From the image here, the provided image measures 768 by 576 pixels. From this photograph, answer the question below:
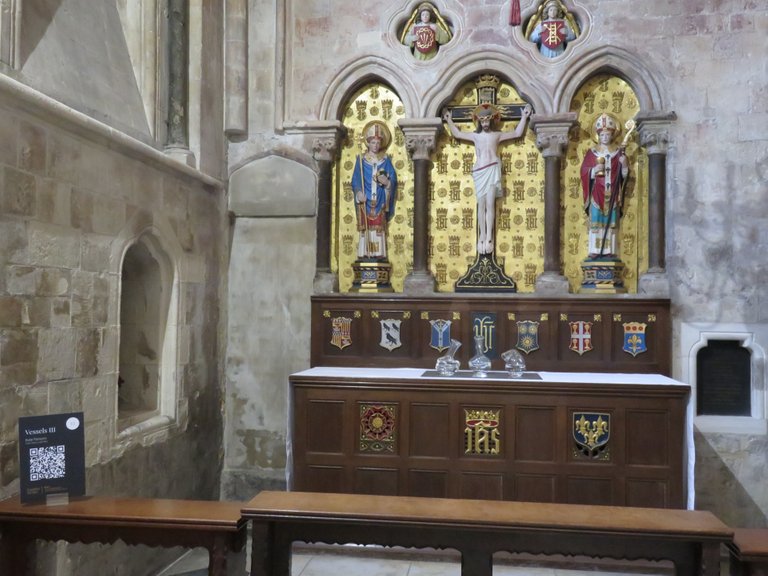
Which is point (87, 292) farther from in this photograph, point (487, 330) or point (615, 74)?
point (615, 74)

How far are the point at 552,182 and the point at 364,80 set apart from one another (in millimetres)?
1900

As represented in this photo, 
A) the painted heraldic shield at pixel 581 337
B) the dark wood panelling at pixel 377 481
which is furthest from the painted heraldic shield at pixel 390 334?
the painted heraldic shield at pixel 581 337

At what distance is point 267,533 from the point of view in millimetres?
3172

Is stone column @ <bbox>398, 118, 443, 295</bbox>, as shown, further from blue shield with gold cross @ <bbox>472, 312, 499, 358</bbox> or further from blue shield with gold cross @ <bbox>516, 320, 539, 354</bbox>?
blue shield with gold cross @ <bbox>516, 320, 539, 354</bbox>

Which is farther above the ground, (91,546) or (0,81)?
(0,81)

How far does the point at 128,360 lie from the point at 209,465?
1.28 m

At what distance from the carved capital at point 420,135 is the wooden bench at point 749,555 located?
406cm

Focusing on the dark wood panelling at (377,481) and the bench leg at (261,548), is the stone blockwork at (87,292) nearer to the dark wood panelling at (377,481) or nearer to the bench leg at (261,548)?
the bench leg at (261,548)

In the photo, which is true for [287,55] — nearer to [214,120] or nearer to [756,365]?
[214,120]

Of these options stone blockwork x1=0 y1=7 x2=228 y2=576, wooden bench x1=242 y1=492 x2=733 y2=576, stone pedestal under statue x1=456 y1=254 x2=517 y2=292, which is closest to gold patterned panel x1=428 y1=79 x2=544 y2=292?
stone pedestal under statue x1=456 y1=254 x2=517 y2=292

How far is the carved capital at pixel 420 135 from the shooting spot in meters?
6.16

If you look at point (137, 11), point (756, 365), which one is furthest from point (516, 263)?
point (137, 11)

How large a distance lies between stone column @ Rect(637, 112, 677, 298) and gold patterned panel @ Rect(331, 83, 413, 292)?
2.01 meters

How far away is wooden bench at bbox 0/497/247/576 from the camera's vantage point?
309cm
